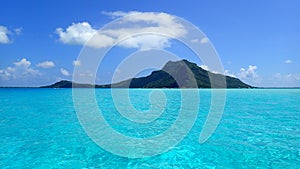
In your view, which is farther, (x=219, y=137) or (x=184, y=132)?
(x=184, y=132)

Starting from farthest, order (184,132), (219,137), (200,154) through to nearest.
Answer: (184,132) → (219,137) → (200,154)

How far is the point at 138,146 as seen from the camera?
1402cm

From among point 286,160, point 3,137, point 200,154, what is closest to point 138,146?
point 200,154

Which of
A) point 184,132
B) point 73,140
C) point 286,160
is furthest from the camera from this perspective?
point 184,132

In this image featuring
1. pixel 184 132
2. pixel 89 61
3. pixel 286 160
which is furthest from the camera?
pixel 184 132

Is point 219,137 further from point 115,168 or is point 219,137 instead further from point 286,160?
point 115,168

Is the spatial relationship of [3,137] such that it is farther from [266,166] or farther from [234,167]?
[266,166]

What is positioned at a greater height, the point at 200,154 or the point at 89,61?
the point at 89,61

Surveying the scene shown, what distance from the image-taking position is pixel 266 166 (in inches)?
426

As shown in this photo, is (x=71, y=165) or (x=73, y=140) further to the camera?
(x=73, y=140)

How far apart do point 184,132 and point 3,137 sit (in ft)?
40.4

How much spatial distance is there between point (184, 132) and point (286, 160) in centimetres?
765

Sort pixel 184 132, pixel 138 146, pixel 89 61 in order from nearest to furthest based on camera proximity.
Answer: pixel 89 61
pixel 138 146
pixel 184 132

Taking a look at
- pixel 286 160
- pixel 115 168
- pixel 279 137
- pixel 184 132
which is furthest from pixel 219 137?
pixel 115 168
